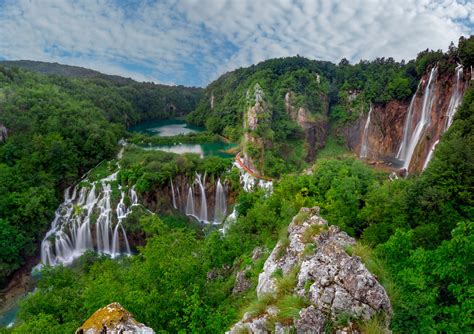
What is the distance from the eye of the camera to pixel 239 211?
1822 centimetres

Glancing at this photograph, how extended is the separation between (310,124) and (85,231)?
130 ft

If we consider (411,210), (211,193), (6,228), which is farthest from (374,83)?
(6,228)

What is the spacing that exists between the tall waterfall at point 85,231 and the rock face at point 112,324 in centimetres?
2147

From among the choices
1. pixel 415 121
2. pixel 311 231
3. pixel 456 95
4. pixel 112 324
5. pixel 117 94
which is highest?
pixel 117 94

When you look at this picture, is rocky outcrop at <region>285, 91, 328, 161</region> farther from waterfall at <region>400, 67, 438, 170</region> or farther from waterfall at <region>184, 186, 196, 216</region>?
waterfall at <region>184, 186, 196, 216</region>

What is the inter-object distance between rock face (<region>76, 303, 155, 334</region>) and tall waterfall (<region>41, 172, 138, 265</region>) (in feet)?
70.4

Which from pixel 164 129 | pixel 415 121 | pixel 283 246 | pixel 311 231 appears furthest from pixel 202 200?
pixel 164 129

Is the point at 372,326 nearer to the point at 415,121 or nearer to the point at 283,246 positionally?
the point at 283,246

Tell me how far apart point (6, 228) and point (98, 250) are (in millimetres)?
6871

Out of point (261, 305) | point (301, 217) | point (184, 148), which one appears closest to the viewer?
point (261, 305)

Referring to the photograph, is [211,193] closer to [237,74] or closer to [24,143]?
[24,143]

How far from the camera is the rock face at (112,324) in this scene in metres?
4.96

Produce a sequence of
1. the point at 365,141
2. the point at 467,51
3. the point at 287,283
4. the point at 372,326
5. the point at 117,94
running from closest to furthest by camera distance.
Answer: the point at 372,326 < the point at 287,283 < the point at 467,51 < the point at 365,141 < the point at 117,94

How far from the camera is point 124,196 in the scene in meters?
27.4
